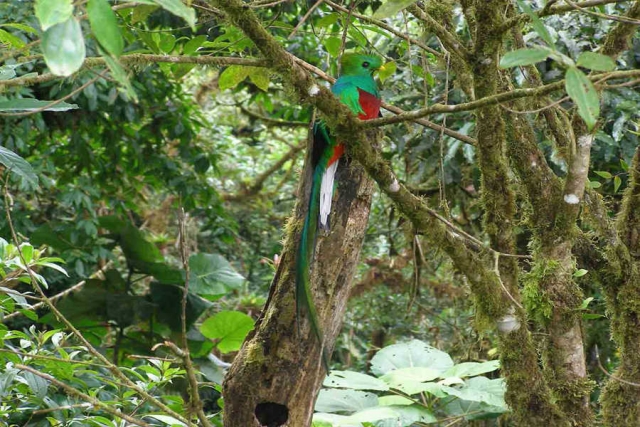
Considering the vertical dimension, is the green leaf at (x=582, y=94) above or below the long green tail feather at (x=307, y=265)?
above

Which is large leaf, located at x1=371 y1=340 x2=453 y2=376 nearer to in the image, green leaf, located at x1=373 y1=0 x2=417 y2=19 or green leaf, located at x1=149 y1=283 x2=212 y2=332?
green leaf, located at x1=149 y1=283 x2=212 y2=332

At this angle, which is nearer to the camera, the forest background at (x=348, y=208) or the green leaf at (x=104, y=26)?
the green leaf at (x=104, y=26)

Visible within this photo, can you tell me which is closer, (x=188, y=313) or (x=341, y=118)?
(x=341, y=118)

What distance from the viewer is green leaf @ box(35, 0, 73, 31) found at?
710mm

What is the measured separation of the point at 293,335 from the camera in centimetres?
179

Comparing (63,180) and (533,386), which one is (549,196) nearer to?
(533,386)

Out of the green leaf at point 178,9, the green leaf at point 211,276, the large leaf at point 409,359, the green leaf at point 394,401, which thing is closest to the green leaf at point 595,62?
the green leaf at point 178,9

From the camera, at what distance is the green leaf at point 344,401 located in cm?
244

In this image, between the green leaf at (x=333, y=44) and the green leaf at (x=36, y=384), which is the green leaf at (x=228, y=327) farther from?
the green leaf at (x=333, y=44)

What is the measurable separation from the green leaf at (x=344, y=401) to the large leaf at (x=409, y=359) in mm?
241

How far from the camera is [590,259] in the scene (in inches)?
79.6

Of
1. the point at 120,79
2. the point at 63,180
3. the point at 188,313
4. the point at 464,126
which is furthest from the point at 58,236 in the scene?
the point at 120,79

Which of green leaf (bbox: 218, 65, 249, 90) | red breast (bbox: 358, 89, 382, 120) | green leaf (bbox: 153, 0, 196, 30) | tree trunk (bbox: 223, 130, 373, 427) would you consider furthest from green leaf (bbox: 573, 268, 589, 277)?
green leaf (bbox: 153, 0, 196, 30)

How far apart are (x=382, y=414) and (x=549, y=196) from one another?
2.73ft
